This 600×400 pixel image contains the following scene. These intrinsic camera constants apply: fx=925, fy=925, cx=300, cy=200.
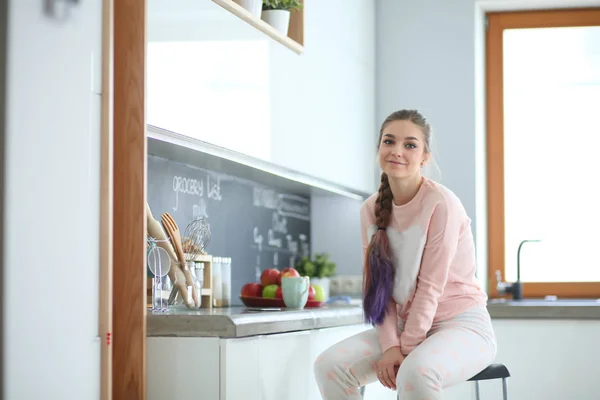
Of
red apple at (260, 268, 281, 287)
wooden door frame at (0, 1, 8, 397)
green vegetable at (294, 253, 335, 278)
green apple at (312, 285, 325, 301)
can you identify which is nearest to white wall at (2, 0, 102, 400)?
wooden door frame at (0, 1, 8, 397)

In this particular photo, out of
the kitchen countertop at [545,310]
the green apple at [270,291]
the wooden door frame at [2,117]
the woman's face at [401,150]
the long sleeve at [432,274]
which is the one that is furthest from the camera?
the kitchen countertop at [545,310]

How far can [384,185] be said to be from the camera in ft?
8.48

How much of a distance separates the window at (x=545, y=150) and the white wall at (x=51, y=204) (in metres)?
2.90

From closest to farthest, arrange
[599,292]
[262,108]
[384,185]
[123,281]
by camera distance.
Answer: [123,281] < [384,185] < [262,108] < [599,292]

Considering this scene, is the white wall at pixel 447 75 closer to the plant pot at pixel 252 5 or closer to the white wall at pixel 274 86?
the white wall at pixel 274 86

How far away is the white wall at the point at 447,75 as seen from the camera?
4.36 meters

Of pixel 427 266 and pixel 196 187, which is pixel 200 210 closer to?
pixel 196 187

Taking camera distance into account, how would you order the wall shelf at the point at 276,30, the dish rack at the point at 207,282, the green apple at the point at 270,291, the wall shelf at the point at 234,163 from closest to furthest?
1. the wall shelf at the point at 234,163
2. the wall shelf at the point at 276,30
3. the dish rack at the point at 207,282
4. the green apple at the point at 270,291

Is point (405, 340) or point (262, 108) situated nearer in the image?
point (405, 340)

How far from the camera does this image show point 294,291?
3.00 m

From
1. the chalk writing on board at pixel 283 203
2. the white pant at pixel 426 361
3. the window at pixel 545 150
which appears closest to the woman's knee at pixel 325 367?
the white pant at pixel 426 361

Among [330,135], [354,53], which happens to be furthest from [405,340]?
[354,53]

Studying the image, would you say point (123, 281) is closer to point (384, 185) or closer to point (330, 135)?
point (384, 185)

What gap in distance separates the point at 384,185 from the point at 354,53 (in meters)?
1.64
